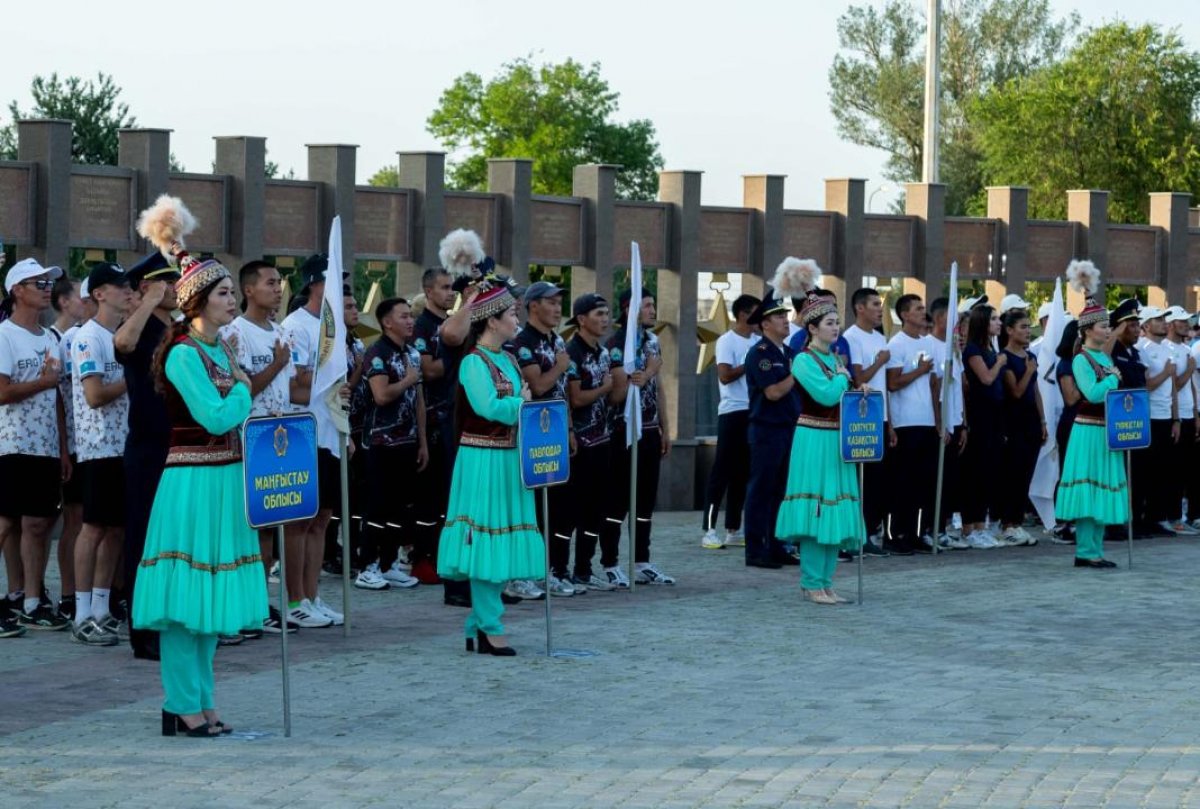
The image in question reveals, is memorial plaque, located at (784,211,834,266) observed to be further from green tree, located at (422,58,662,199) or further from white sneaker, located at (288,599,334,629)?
green tree, located at (422,58,662,199)

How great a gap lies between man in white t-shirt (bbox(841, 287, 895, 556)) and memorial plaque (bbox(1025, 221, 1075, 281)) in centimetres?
884

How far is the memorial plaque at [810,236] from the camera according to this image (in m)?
22.5

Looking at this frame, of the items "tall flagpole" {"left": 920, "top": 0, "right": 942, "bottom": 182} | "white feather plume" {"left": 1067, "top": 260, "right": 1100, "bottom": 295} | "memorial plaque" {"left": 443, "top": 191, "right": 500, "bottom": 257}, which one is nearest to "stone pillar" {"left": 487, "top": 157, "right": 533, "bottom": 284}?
"memorial plaque" {"left": 443, "top": 191, "right": 500, "bottom": 257}

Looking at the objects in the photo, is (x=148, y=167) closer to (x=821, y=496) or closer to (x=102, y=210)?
(x=102, y=210)

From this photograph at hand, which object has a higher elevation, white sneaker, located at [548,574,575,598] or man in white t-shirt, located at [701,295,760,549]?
man in white t-shirt, located at [701,295,760,549]

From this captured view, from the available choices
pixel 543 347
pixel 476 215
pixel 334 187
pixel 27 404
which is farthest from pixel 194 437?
pixel 476 215

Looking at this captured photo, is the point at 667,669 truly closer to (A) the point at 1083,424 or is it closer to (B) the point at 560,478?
(B) the point at 560,478

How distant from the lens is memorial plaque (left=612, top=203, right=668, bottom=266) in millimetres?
20984

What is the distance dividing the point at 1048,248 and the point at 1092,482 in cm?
1042

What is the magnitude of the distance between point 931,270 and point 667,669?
Result: 46.1ft

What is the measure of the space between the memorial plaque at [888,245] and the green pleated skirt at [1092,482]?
8.08m

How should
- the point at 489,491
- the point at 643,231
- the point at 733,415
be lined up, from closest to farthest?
the point at 489,491 < the point at 733,415 < the point at 643,231

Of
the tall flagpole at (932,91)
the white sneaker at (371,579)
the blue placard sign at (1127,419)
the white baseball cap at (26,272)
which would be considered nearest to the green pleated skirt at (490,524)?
the white baseball cap at (26,272)

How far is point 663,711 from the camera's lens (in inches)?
362
